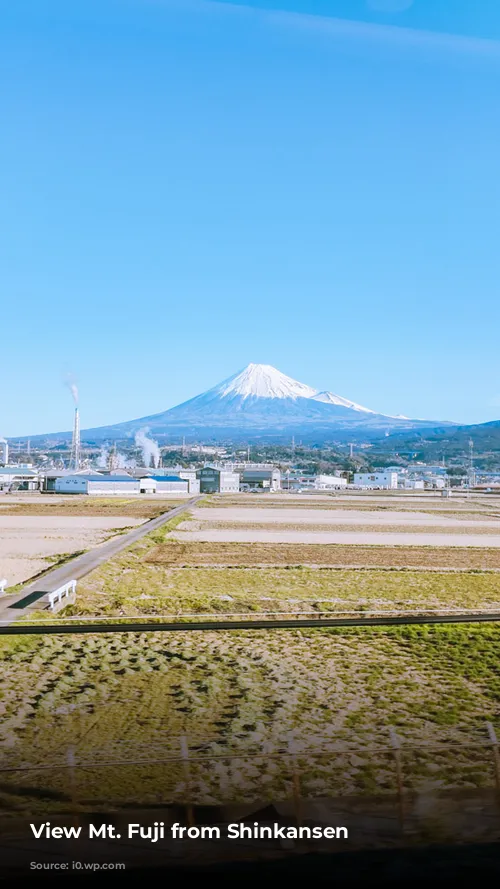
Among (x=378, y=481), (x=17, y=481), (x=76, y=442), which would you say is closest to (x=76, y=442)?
(x=76, y=442)

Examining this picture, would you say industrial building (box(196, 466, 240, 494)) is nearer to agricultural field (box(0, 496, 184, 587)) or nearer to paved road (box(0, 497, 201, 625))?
agricultural field (box(0, 496, 184, 587))

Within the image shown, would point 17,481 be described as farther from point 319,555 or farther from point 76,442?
point 319,555

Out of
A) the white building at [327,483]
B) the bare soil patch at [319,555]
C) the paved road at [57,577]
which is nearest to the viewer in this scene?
the paved road at [57,577]

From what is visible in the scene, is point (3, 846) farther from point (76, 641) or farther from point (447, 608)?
point (447, 608)

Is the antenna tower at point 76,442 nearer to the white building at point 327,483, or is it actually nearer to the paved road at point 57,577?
the white building at point 327,483

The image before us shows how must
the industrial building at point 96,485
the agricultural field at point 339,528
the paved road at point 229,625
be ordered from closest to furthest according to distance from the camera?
the paved road at point 229,625 < the agricultural field at point 339,528 < the industrial building at point 96,485

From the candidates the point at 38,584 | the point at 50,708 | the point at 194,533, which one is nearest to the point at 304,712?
the point at 50,708

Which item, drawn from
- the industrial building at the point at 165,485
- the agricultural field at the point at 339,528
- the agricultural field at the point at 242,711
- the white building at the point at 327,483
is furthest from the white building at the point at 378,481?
the agricultural field at the point at 242,711

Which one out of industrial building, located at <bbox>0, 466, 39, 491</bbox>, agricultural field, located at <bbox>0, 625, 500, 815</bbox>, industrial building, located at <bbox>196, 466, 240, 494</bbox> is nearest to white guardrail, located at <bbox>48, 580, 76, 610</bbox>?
agricultural field, located at <bbox>0, 625, 500, 815</bbox>
